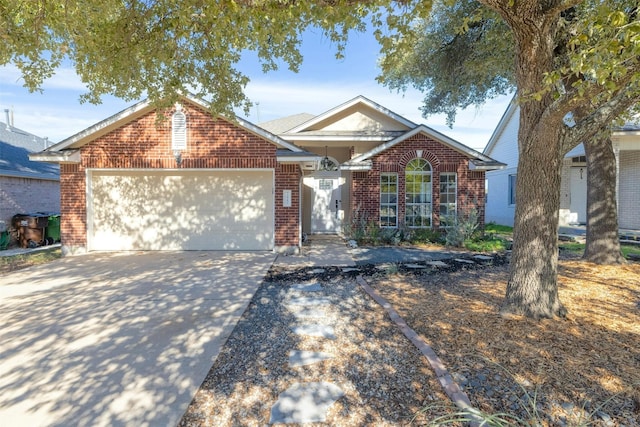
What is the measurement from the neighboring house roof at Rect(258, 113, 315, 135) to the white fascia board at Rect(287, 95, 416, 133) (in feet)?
10.7

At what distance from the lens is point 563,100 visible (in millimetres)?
4090

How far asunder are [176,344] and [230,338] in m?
0.62

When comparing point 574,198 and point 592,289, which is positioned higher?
point 574,198

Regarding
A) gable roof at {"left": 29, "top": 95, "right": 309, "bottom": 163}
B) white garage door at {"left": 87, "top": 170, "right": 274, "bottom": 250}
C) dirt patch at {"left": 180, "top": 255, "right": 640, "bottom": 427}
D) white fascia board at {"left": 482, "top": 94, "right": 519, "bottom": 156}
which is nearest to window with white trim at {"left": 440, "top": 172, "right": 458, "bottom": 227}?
gable roof at {"left": 29, "top": 95, "right": 309, "bottom": 163}

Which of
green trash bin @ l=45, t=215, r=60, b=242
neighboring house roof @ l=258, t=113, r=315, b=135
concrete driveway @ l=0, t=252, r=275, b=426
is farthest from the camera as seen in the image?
neighboring house roof @ l=258, t=113, r=315, b=135

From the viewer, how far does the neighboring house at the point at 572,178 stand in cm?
1490

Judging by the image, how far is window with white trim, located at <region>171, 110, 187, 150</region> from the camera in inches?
412

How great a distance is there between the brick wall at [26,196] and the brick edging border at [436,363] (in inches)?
550

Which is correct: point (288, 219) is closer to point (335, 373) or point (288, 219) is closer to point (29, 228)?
point (335, 373)

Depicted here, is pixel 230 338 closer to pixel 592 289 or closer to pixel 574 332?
pixel 574 332

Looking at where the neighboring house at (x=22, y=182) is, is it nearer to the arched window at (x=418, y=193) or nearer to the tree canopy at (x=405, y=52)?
the tree canopy at (x=405, y=52)

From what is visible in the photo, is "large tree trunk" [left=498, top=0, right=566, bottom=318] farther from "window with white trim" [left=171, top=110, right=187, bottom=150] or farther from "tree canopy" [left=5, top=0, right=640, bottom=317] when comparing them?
"window with white trim" [left=171, top=110, right=187, bottom=150]

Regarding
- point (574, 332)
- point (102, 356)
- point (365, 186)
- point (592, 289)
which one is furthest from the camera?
point (365, 186)


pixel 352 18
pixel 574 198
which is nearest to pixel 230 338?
pixel 352 18
